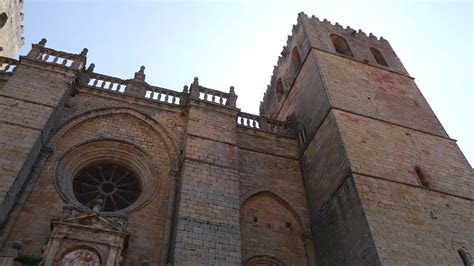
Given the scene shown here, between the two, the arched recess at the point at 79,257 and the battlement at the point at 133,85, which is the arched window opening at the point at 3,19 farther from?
the arched recess at the point at 79,257

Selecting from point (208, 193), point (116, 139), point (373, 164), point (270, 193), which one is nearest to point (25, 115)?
point (116, 139)

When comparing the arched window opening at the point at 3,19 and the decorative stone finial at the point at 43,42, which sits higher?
the arched window opening at the point at 3,19

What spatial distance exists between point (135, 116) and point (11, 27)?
7615 millimetres

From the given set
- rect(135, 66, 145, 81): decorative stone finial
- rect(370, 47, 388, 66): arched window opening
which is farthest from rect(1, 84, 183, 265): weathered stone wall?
rect(370, 47, 388, 66): arched window opening

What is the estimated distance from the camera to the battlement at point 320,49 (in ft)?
40.0

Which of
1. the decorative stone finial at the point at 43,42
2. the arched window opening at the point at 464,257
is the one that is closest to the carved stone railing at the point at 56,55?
the decorative stone finial at the point at 43,42

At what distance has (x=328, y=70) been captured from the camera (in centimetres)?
1070

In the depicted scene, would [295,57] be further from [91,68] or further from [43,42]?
[43,42]

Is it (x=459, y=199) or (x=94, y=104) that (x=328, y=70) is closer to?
(x=459, y=199)

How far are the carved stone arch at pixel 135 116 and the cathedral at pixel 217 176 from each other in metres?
0.03

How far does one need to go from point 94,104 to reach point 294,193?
4849mm

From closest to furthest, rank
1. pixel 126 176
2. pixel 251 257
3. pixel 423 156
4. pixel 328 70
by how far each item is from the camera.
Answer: pixel 251 257
pixel 126 176
pixel 423 156
pixel 328 70

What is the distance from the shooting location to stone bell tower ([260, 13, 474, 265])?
678 cm

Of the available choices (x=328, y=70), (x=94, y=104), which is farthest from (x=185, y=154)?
(x=328, y=70)
